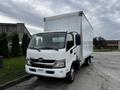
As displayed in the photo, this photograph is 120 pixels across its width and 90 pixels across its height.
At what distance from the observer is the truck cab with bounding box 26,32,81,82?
6.34m

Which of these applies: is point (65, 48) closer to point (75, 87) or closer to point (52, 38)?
point (52, 38)

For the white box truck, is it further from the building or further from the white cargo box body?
the building

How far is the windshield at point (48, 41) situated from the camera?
6.73 m

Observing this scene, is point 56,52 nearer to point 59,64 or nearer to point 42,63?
point 59,64

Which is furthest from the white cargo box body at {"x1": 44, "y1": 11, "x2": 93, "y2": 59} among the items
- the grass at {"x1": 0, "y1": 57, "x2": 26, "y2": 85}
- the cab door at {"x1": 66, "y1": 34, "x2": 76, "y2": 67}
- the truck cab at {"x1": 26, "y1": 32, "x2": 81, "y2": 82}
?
the grass at {"x1": 0, "y1": 57, "x2": 26, "y2": 85}

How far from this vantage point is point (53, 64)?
6.36 metres

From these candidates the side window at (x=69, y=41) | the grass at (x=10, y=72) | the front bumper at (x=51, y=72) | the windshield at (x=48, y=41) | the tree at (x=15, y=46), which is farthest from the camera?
the tree at (x=15, y=46)

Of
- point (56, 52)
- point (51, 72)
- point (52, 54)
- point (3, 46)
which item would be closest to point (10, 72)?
point (51, 72)

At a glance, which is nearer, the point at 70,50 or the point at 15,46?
the point at 70,50

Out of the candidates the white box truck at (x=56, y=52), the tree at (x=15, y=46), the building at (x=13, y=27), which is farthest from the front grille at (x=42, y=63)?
the building at (x=13, y=27)

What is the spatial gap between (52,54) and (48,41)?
91cm

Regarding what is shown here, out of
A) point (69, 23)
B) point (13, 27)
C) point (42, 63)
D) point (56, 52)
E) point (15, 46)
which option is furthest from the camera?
point (13, 27)

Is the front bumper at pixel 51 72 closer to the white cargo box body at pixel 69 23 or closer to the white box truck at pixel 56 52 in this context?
the white box truck at pixel 56 52

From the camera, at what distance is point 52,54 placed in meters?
6.31
